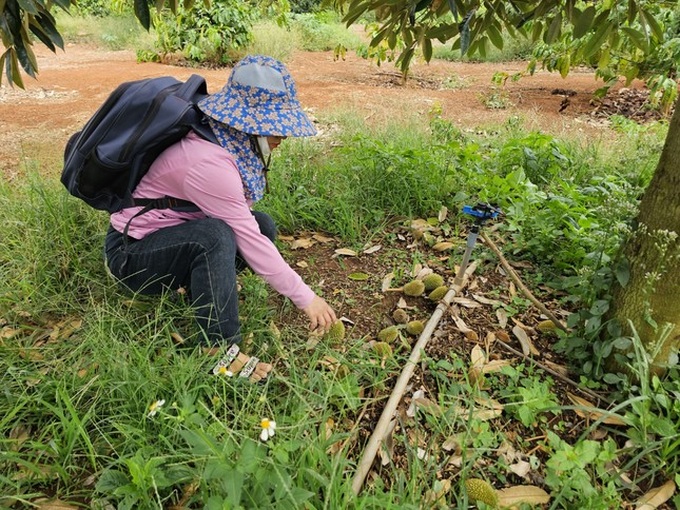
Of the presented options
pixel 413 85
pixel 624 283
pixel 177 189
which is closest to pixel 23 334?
pixel 177 189

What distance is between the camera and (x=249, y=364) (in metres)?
1.54

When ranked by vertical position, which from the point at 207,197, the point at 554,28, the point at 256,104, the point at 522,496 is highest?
the point at 554,28

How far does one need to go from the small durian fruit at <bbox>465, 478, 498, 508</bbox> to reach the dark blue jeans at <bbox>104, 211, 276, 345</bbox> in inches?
34.4

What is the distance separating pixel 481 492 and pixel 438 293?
85cm

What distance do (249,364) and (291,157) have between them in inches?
69.0

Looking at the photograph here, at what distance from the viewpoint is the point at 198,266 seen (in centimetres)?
158

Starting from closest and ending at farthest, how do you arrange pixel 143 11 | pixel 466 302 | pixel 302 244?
pixel 143 11, pixel 466 302, pixel 302 244

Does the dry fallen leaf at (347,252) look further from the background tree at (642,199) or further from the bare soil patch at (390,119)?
the background tree at (642,199)

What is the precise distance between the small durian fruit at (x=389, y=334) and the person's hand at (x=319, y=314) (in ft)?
0.67

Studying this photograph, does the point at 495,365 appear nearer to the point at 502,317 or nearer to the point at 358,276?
the point at 502,317

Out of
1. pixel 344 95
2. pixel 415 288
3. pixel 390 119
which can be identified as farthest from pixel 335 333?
pixel 344 95

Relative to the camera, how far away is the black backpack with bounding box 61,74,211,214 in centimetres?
144

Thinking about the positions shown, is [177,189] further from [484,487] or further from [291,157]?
[291,157]

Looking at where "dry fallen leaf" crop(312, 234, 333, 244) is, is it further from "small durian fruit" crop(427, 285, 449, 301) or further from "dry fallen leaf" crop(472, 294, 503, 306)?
"dry fallen leaf" crop(472, 294, 503, 306)
